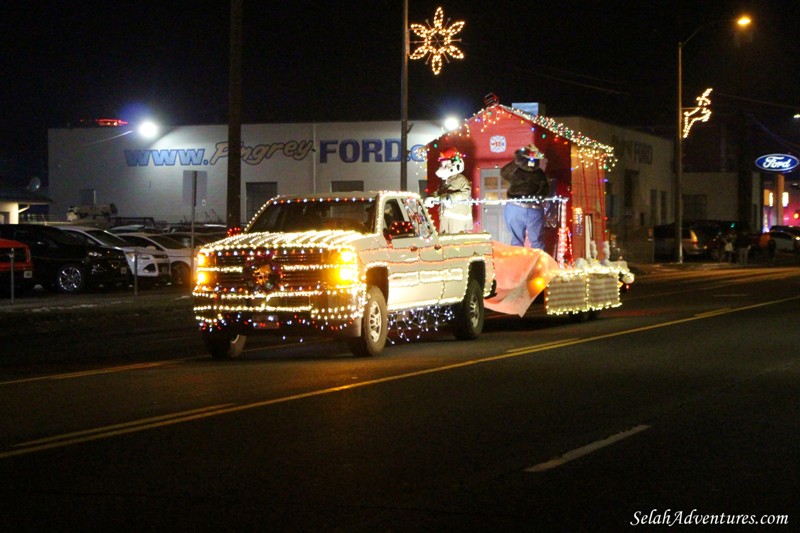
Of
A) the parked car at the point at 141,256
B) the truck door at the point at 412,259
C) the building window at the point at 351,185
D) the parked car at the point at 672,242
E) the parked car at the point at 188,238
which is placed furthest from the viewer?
the building window at the point at 351,185

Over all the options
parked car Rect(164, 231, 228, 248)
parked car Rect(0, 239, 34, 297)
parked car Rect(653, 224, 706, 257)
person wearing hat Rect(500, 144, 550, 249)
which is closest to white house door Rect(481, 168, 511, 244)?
person wearing hat Rect(500, 144, 550, 249)

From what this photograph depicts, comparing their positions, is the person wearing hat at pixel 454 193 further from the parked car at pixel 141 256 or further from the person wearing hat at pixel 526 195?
the parked car at pixel 141 256

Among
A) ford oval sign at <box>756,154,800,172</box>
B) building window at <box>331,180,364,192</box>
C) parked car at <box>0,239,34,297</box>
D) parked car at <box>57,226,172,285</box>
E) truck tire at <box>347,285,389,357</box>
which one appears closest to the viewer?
truck tire at <box>347,285,389,357</box>

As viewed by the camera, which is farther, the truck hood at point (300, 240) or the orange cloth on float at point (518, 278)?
the orange cloth on float at point (518, 278)

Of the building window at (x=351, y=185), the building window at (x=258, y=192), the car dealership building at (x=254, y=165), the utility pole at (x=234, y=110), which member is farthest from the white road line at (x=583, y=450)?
the building window at (x=258, y=192)

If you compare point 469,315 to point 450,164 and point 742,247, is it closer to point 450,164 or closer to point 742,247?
point 450,164

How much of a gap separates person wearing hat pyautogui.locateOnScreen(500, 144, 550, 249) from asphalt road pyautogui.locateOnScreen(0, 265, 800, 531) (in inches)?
223

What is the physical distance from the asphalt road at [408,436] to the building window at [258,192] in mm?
41690

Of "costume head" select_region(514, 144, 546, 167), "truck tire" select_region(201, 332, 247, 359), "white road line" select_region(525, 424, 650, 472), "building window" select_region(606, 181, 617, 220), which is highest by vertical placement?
"building window" select_region(606, 181, 617, 220)

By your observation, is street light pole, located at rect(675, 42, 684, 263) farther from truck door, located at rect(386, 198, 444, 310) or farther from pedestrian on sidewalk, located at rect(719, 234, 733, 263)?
truck door, located at rect(386, 198, 444, 310)

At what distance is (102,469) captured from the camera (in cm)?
Result: 798

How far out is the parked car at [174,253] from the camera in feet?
101

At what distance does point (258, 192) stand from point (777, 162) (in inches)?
1451

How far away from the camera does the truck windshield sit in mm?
15711
